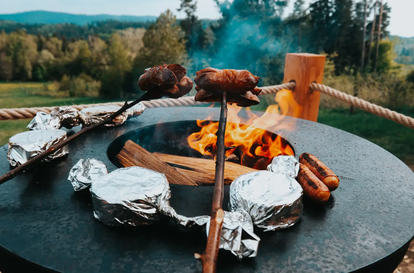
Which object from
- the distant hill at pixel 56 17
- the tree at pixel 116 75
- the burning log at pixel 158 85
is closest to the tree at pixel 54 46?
the distant hill at pixel 56 17

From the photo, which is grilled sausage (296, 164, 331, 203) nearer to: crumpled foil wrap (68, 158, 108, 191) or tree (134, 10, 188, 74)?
crumpled foil wrap (68, 158, 108, 191)

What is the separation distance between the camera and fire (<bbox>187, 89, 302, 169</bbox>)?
1819 mm

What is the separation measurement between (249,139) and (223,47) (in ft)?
28.2

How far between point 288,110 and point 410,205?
220 cm

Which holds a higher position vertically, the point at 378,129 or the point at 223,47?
the point at 223,47

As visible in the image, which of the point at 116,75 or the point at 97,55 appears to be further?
the point at 97,55

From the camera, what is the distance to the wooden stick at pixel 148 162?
1.51 m

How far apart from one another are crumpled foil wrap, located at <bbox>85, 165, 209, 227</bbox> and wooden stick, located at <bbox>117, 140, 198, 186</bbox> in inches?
19.9

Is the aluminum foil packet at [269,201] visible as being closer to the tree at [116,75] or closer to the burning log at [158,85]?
the burning log at [158,85]

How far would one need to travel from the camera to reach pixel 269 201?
0.92 m

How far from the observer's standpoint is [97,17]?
28.6 feet

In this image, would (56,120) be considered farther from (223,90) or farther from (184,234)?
(184,234)

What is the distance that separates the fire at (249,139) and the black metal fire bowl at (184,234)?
0.51m

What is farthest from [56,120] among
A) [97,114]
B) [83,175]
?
[83,175]
